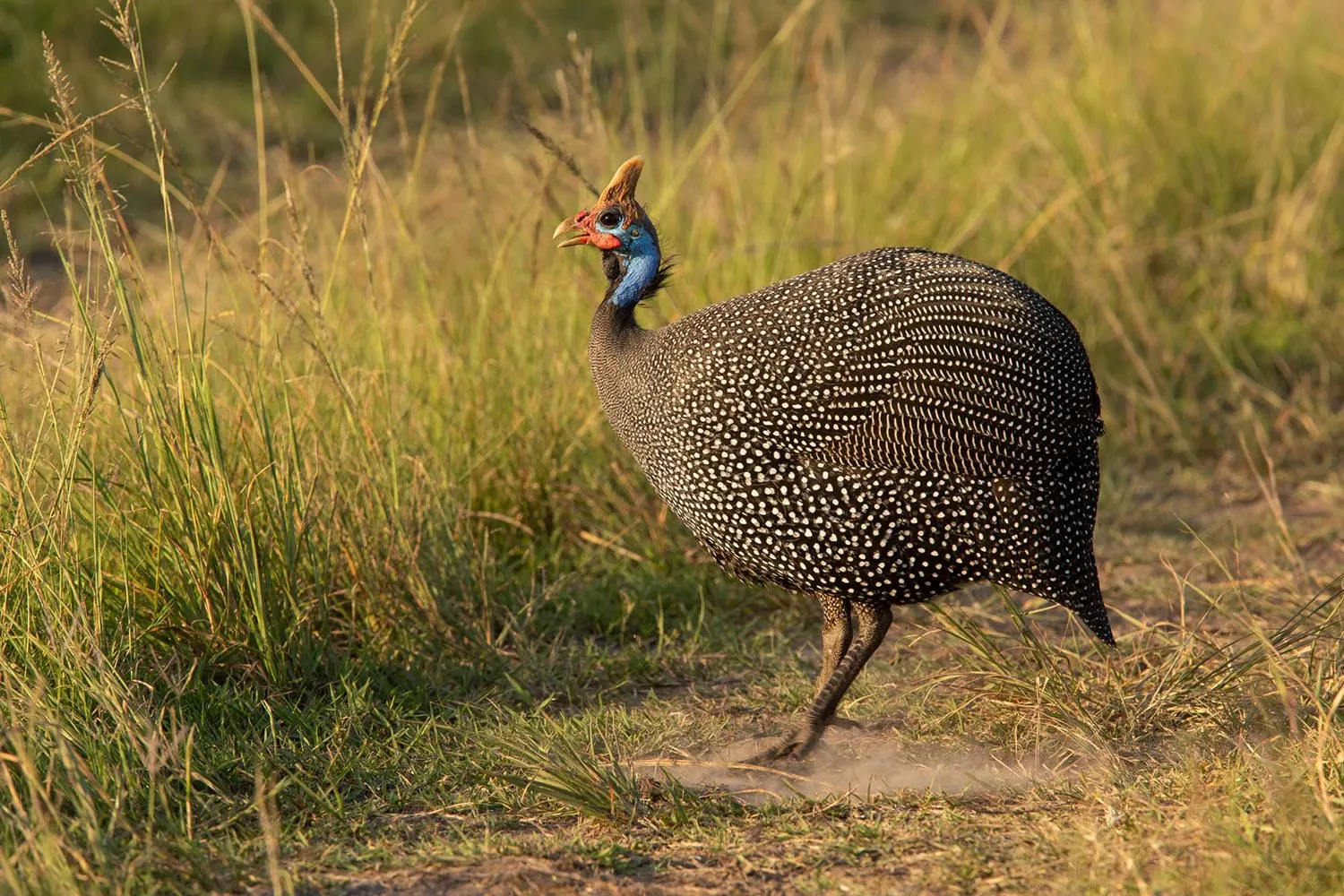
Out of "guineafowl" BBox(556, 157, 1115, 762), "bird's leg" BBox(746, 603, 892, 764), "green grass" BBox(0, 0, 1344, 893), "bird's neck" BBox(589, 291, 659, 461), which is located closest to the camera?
"green grass" BBox(0, 0, 1344, 893)

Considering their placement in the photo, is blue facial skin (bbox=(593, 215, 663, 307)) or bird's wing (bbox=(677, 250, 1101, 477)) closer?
bird's wing (bbox=(677, 250, 1101, 477))

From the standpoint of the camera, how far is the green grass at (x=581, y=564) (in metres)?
2.98

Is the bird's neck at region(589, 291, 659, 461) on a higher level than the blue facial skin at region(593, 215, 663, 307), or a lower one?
lower

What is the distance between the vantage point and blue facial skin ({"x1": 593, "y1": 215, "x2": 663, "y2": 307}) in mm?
3715

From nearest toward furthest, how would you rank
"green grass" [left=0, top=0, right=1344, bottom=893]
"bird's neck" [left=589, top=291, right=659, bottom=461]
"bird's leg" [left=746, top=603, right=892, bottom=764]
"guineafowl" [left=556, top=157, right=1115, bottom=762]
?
"green grass" [left=0, top=0, right=1344, bottom=893] → "guineafowl" [left=556, top=157, right=1115, bottom=762] → "bird's leg" [left=746, top=603, right=892, bottom=764] → "bird's neck" [left=589, top=291, right=659, bottom=461]

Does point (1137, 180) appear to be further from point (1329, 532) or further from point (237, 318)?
point (237, 318)

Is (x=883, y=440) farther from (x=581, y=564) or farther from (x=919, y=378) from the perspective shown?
(x=581, y=564)

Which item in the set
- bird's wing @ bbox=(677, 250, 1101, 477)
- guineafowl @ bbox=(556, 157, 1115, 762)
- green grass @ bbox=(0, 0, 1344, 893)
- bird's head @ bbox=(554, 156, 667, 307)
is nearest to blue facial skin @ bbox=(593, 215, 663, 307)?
bird's head @ bbox=(554, 156, 667, 307)

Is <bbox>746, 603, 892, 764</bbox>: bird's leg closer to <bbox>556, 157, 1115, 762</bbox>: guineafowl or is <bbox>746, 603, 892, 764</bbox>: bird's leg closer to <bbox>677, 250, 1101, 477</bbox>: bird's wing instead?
<bbox>556, 157, 1115, 762</bbox>: guineafowl

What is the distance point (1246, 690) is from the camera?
3.51 m

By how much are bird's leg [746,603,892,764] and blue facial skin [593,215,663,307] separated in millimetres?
955

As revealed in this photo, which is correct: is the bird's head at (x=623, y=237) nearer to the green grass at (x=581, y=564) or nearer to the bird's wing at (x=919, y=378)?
the bird's wing at (x=919, y=378)

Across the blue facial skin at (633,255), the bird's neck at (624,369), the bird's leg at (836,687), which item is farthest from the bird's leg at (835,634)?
the blue facial skin at (633,255)

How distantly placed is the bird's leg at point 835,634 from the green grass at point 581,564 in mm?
159
